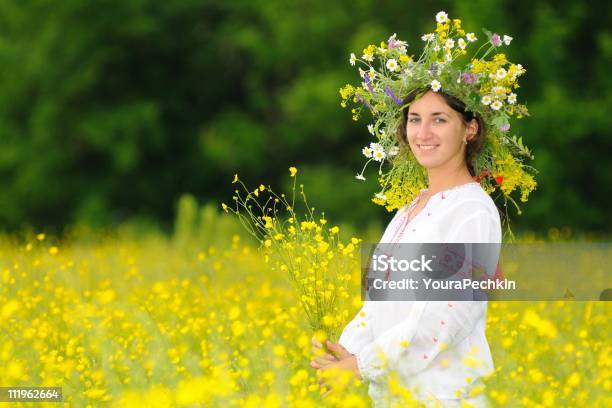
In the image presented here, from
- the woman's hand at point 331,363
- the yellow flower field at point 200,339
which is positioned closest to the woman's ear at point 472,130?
the yellow flower field at point 200,339

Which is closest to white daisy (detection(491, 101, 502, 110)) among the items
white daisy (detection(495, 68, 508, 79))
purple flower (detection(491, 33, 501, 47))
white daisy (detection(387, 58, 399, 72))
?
white daisy (detection(495, 68, 508, 79))

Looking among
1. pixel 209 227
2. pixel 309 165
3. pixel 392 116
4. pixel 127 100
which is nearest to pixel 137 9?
Result: pixel 127 100

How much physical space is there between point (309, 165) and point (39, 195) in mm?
5884

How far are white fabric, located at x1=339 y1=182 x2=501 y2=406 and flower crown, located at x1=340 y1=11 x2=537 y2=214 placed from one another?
345 mm

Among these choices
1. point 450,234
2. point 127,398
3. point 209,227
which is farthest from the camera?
point 209,227

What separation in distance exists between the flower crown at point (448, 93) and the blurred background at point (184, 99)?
A: 42.2 feet

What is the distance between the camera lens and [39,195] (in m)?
19.5

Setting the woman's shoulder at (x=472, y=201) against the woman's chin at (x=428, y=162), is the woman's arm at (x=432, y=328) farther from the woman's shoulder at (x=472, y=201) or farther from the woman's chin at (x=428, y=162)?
the woman's chin at (x=428, y=162)

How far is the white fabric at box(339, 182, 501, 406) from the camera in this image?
317 centimetres

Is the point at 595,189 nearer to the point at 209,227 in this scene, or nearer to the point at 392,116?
the point at 209,227

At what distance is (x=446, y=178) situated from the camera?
3.54m

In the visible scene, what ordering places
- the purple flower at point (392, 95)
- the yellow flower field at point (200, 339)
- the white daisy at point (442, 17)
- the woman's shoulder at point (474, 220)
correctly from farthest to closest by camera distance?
1. the white daisy at point (442, 17)
2. the purple flower at point (392, 95)
3. the yellow flower field at point (200, 339)
4. the woman's shoulder at point (474, 220)

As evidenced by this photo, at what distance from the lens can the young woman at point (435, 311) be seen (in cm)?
318

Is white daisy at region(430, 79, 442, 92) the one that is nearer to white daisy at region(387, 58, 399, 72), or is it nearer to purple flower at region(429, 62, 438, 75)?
purple flower at region(429, 62, 438, 75)
